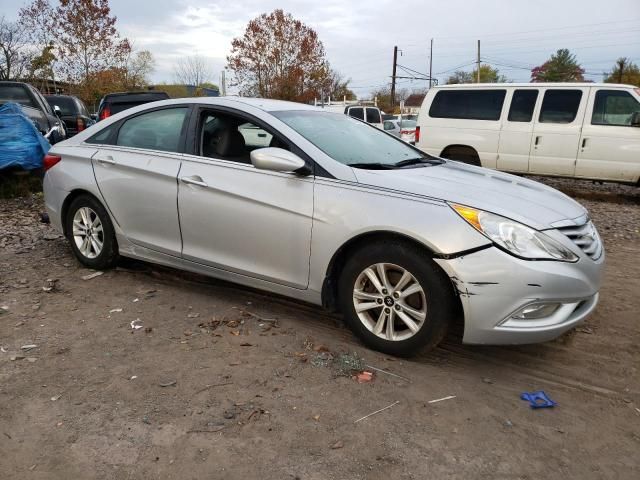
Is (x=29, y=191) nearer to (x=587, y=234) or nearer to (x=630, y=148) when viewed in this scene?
(x=587, y=234)

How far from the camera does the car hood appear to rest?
3.05 metres

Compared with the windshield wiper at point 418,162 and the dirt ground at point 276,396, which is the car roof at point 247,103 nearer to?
the windshield wiper at point 418,162

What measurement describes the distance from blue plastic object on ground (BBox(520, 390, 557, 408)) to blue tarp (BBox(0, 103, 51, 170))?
781cm

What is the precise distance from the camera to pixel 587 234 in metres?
3.26

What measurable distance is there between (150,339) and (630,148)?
8341 millimetres

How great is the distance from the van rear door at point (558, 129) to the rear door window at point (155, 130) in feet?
23.3

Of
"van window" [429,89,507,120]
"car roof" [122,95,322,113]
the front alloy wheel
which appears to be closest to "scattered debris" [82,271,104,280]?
"car roof" [122,95,322,113]

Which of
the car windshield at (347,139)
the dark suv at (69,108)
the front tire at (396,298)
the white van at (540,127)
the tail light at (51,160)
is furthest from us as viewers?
the dark suv at (69,108)

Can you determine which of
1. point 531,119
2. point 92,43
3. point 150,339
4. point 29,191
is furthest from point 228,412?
point 92,43

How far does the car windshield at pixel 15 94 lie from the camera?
1054cm

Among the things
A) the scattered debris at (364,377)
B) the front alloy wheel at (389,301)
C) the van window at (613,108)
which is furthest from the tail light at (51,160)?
the van window at (613,108)

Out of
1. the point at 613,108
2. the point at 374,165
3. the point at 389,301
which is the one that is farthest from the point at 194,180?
the point at 613,108

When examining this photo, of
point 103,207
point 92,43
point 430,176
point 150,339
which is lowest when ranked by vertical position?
point 150,339

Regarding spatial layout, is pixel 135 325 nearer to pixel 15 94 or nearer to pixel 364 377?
pixel 364 377
